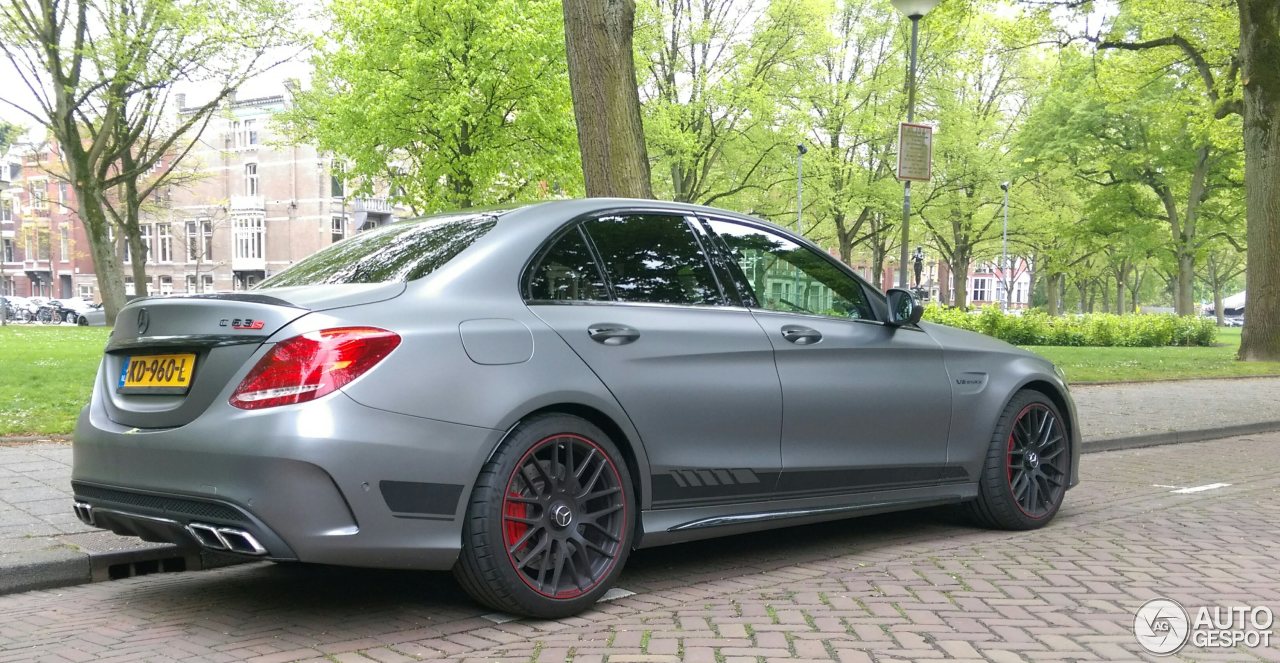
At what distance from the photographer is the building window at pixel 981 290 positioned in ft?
333

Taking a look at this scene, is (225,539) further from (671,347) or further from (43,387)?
(43,387)

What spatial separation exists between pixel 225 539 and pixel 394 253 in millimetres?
1262

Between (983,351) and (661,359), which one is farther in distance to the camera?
(983,351)

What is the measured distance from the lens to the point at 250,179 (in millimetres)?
63250

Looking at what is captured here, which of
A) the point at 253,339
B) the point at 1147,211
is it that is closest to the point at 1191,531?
the point at 253,339

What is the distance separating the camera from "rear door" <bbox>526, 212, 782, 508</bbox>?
4035 millimetres

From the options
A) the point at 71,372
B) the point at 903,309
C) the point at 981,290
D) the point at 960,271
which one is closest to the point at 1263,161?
the point at 903,309

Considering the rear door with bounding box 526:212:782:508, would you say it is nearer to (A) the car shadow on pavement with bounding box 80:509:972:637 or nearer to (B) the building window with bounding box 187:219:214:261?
(A) the car shadow on pavement with bounding box 80:509:972:637

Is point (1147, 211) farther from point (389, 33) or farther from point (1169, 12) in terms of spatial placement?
point (389, 33)

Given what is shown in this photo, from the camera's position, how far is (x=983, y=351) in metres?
5.49

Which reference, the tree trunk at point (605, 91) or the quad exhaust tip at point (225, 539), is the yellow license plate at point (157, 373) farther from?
the tree trunk at point (605, 91)

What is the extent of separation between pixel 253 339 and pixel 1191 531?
15.4 feet

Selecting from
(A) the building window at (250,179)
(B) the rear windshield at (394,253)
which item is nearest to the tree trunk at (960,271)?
(A) the building window at (250,179)

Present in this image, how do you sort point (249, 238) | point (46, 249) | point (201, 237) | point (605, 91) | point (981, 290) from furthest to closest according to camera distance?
point (981, 290) < point (46, 249) < point (201, 237) < point (249, 238) < point (605, 91)
